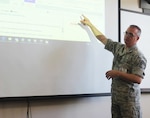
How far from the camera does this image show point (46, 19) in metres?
2.27

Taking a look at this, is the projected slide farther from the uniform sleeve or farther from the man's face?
the uniform sleeve

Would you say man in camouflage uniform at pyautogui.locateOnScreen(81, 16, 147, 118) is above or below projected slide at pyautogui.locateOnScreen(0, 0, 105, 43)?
below

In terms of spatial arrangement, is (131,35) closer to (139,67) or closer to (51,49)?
(139,67)

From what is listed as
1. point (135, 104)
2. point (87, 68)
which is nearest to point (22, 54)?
point (87, 68)

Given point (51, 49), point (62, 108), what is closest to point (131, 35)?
point (51, 49)

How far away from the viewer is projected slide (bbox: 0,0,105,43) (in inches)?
82.1

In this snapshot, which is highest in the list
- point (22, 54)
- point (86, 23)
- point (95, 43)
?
point (86, 23)

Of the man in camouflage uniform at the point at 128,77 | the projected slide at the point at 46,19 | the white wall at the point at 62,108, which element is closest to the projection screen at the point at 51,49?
the projected slide at the point at 46,19

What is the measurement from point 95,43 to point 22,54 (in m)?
0.84

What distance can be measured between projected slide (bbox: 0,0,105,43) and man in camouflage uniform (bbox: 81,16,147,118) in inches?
19.7

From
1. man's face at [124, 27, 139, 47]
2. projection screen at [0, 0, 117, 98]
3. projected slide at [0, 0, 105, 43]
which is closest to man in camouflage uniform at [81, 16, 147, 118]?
man's face at [124, 27, 139, 47]

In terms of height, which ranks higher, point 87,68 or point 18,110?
point 87,68

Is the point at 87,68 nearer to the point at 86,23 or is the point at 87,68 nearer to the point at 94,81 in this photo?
the point at 94,81

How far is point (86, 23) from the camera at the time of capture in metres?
2.47
